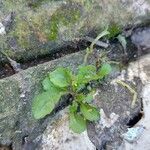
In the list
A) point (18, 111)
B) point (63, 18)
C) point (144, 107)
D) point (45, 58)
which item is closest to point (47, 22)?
point (63, 18)

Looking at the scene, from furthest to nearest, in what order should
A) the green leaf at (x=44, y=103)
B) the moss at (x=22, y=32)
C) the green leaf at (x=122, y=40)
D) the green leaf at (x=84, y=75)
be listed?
the green leaf at (x=122, y=40)
the moss at (x=22, y=32)
the green leaf at (x=84, y=75)
the green leaf at (x=44, y=103)

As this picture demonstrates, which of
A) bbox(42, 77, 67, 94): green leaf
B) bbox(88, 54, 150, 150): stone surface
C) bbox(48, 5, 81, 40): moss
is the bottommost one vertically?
bbox(88, 54, 150, 150): stone surface

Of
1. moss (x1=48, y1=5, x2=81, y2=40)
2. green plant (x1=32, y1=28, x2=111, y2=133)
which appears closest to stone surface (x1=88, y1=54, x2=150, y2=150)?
green plant (x1=32, y1=28, x2=111, y2=133)

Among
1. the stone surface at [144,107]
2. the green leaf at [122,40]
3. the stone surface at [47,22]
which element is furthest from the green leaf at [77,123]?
the green leaf at [122,40]

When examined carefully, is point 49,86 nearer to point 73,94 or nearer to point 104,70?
point 73,94

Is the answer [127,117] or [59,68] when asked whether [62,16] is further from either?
[127,117]

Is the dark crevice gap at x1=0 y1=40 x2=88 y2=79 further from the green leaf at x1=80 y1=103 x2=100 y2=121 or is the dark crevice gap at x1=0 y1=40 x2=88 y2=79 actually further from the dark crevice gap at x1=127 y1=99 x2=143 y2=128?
the dark crevice gap at x1=127 y1=99 x2=143 y2=128

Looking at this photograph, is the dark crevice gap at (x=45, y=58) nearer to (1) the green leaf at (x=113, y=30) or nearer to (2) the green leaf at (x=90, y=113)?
(1) the green leaf at (x=113, y=30)
